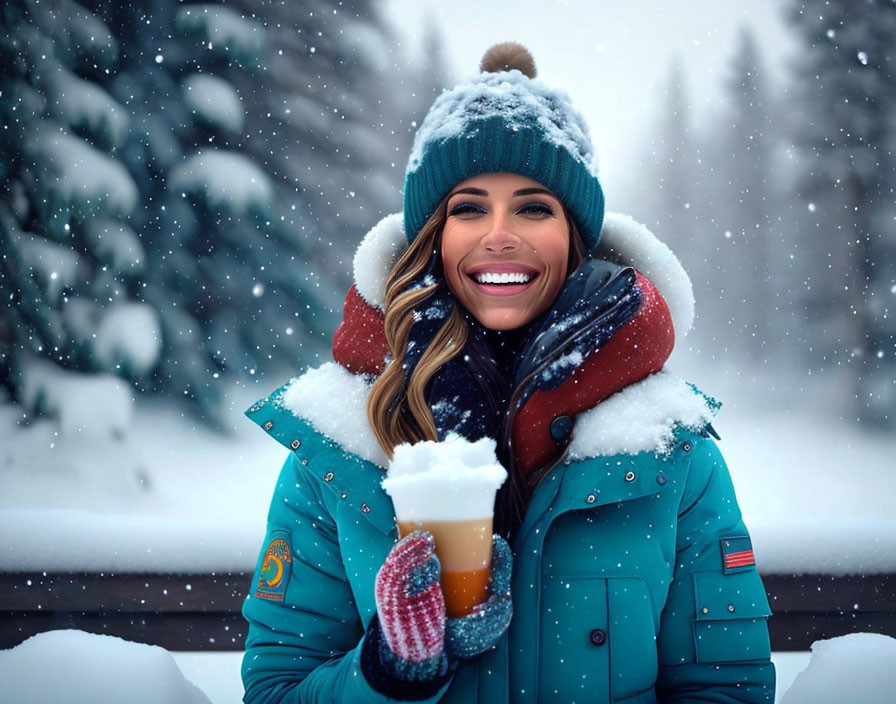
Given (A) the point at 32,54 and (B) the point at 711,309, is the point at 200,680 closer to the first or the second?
(A) the point at 32,54

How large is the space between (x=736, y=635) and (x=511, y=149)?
4.21 ft

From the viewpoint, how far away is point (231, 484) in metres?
6.39

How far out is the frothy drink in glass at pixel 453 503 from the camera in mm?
1126

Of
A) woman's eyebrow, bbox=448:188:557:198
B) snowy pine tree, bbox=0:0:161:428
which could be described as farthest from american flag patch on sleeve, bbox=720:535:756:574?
snowy pine tree, bbox=0:0:161:428

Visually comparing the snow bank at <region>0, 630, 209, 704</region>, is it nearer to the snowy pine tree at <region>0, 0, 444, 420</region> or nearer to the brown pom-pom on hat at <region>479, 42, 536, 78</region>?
→ the brown pom-pom on hat at <region>479, 42, 536, 78</region>

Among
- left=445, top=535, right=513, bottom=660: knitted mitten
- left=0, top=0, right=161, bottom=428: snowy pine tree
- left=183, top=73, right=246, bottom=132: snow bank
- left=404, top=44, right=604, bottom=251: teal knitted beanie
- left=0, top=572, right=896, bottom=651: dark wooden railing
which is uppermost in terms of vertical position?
left=183, top=73, right=246, bottom=132: snow bank

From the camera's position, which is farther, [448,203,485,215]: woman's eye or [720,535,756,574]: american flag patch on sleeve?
[448,203,485,215]: woman's eye

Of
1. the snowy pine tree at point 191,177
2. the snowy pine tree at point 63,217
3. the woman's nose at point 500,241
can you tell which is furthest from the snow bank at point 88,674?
the snowy pine tree at point 191,177

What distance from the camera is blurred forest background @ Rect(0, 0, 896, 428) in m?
5.71

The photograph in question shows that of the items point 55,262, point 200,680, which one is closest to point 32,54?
point 55,262

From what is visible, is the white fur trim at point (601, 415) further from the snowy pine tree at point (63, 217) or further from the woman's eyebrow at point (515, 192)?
the snowy pine tree at point (63, 217)

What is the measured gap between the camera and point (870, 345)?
24.4 feet

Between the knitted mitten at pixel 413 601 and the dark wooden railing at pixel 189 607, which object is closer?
the knitted mitten at pixel 413 601

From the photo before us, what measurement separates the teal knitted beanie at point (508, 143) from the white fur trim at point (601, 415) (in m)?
0.51
